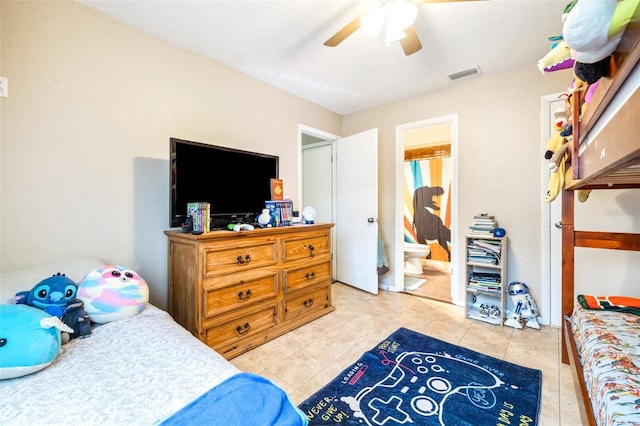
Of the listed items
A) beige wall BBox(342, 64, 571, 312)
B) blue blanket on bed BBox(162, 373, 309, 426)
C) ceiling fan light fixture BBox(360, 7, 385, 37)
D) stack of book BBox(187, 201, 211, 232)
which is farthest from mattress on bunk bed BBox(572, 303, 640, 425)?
stack of book BBox(187, 201, 211, 232)

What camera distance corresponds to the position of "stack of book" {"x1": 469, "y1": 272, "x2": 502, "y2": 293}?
2585 millimetres

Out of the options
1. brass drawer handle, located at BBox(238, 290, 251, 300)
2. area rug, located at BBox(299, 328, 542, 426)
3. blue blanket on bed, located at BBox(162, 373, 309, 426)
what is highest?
blue blanket on bed, located at BBox(162, 373, 309, 426)

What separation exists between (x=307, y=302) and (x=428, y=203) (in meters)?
3.34

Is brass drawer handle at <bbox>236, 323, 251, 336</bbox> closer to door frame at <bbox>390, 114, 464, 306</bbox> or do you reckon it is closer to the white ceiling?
door frame at <bbox>390, 114, 464, 306</bbox>

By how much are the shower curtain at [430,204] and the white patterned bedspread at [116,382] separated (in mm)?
4515

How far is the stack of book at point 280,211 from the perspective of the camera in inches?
94.0

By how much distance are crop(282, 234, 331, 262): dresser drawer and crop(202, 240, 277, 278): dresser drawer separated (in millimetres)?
153

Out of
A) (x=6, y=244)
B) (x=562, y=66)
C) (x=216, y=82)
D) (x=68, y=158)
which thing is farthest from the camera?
(x=216, y=82)

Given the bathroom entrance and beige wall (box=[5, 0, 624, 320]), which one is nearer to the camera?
beige wall (box=[5, 0, 624, 320])

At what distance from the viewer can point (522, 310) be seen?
249 centimetres

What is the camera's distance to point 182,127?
88.3 inches

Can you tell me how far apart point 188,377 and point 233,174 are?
1637 mm

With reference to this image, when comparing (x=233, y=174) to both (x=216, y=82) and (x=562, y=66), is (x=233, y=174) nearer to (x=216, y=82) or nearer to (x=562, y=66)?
(x=216, y=82)

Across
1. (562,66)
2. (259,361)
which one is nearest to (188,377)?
(259,361)
